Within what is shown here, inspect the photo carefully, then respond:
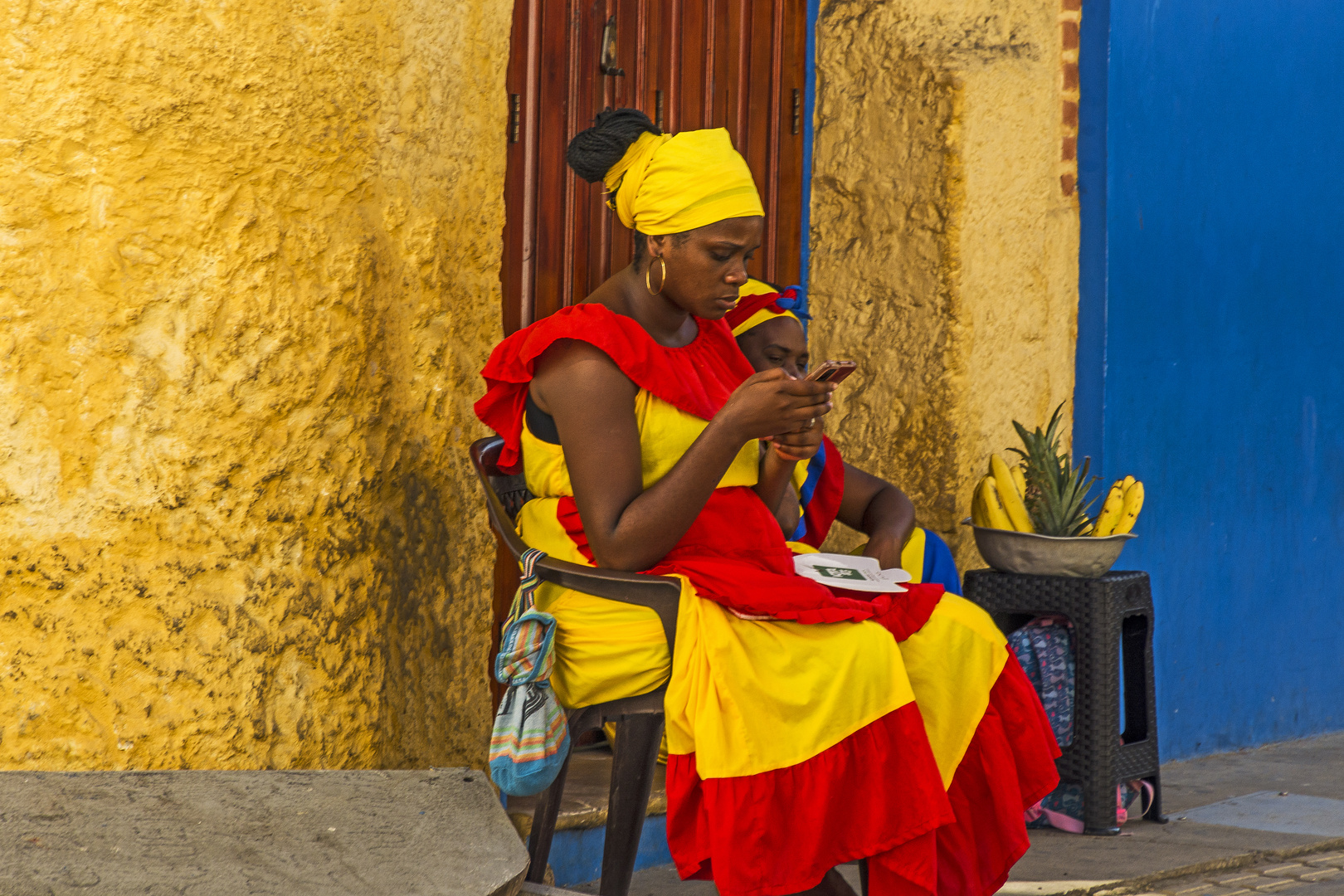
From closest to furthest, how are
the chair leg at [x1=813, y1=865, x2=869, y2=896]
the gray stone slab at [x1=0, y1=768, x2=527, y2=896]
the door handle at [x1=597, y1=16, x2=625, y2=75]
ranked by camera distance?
the gray stone slab at [x1=0, y1=768, x2=527, y2=896] < the chair leg at [x1=813, y1=865, x2=869, y2=896] < the door handle at [x1=597, y1=16, x2=625, y2=75]

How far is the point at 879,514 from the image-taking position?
10.7ft

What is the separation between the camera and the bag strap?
263 centimetres

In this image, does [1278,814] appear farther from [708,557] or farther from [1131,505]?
[708,557]

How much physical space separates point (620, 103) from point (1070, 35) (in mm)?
1715

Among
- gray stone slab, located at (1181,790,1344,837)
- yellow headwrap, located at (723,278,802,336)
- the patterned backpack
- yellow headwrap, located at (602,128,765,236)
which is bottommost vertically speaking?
gray stone slab, located at (1181,790,1344,837)

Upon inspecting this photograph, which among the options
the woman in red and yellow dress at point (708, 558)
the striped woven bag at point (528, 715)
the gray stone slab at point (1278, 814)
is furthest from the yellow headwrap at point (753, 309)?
the gray stone slab at point (1278, 814)

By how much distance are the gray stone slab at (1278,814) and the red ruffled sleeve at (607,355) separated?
2.29 m

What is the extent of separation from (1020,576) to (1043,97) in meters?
1.54

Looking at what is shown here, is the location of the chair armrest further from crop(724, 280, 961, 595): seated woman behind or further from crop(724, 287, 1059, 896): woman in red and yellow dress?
crop(724, 280, 961, 595): seated woman behind

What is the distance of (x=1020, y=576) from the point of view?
407 centimetres

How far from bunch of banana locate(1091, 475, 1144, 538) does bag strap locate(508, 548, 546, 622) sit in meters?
2.04

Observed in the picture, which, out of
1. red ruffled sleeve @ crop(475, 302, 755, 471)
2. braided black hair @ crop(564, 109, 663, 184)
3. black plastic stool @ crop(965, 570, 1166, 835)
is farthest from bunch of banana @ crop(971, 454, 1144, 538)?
braided black hair @ crop(564, 109, 663, 184)

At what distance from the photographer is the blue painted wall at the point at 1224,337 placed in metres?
A: 4.64

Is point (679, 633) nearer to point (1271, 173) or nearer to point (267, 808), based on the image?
point (267, 808)
